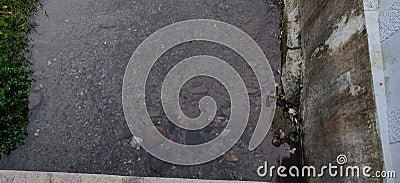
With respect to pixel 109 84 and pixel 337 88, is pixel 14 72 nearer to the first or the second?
pixel 109 84

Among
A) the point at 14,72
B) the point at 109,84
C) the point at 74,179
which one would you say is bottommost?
the point at 74,179

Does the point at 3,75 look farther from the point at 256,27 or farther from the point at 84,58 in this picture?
the point at 256,27

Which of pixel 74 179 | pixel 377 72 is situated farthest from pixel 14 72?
pixel 377 72

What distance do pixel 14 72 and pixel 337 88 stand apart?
128 inches

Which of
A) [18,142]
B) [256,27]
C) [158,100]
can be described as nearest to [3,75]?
[18,142]

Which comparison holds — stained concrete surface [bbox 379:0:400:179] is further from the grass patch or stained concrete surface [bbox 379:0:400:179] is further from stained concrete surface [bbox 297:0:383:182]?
the grass patch

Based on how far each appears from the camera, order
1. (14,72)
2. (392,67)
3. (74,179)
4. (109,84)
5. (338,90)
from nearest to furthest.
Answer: (392,67) → (74,179) → (338,90) → (14,72) → (109,84)

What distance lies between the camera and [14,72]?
12.5 ft

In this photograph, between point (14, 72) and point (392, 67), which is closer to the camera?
point (392, 67)

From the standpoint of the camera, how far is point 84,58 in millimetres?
4105

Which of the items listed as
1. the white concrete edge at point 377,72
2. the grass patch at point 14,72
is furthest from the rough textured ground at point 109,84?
the white concrete edge at point 377,72

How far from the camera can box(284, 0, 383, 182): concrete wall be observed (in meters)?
2.61

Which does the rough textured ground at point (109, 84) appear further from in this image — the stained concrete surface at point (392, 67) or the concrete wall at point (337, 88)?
the stained concrete surface at point (392, 67)

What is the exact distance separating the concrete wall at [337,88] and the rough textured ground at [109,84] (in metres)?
0.45
